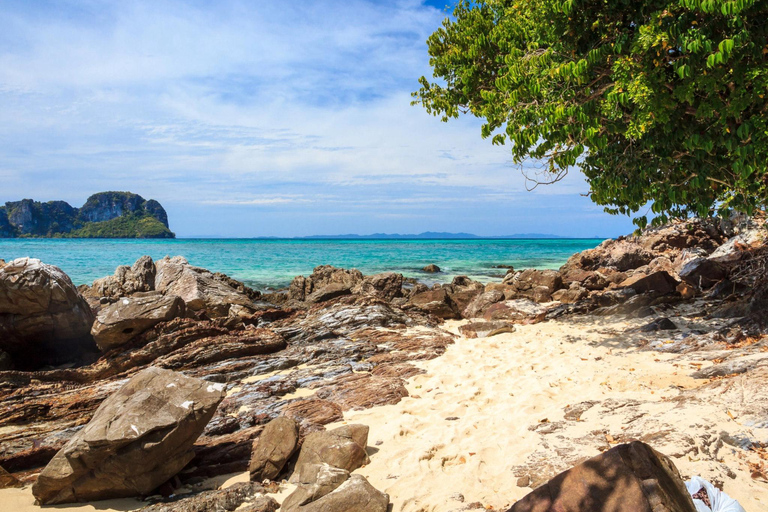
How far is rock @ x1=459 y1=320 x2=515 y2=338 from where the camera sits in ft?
38.0

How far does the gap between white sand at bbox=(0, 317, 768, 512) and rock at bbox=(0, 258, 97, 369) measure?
5730 mm

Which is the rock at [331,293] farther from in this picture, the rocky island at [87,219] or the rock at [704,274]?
the rocky island at [87,219]

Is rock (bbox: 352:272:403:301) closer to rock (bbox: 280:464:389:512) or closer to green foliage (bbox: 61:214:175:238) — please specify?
rock (bbox: 280:464:389:512)

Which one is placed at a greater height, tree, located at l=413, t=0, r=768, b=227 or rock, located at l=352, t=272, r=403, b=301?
tree, located at l=413, t=0, r=768, b=227

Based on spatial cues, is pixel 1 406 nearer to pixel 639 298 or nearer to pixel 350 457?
pixel 350 457

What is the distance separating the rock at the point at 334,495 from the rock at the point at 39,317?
826cm

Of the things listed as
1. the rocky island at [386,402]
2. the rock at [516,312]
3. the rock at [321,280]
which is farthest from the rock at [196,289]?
the rock at [516,312]

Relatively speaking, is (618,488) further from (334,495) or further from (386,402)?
(386,402)

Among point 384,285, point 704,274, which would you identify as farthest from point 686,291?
point 384,285

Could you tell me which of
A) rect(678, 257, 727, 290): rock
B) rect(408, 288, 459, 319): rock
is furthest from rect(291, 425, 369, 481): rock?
rect(678, 257, 727, 290): rock

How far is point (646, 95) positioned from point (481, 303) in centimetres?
946

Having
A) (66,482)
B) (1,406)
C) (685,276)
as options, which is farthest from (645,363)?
(1,406)

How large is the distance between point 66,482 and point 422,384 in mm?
5373

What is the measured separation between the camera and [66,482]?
4.84m
